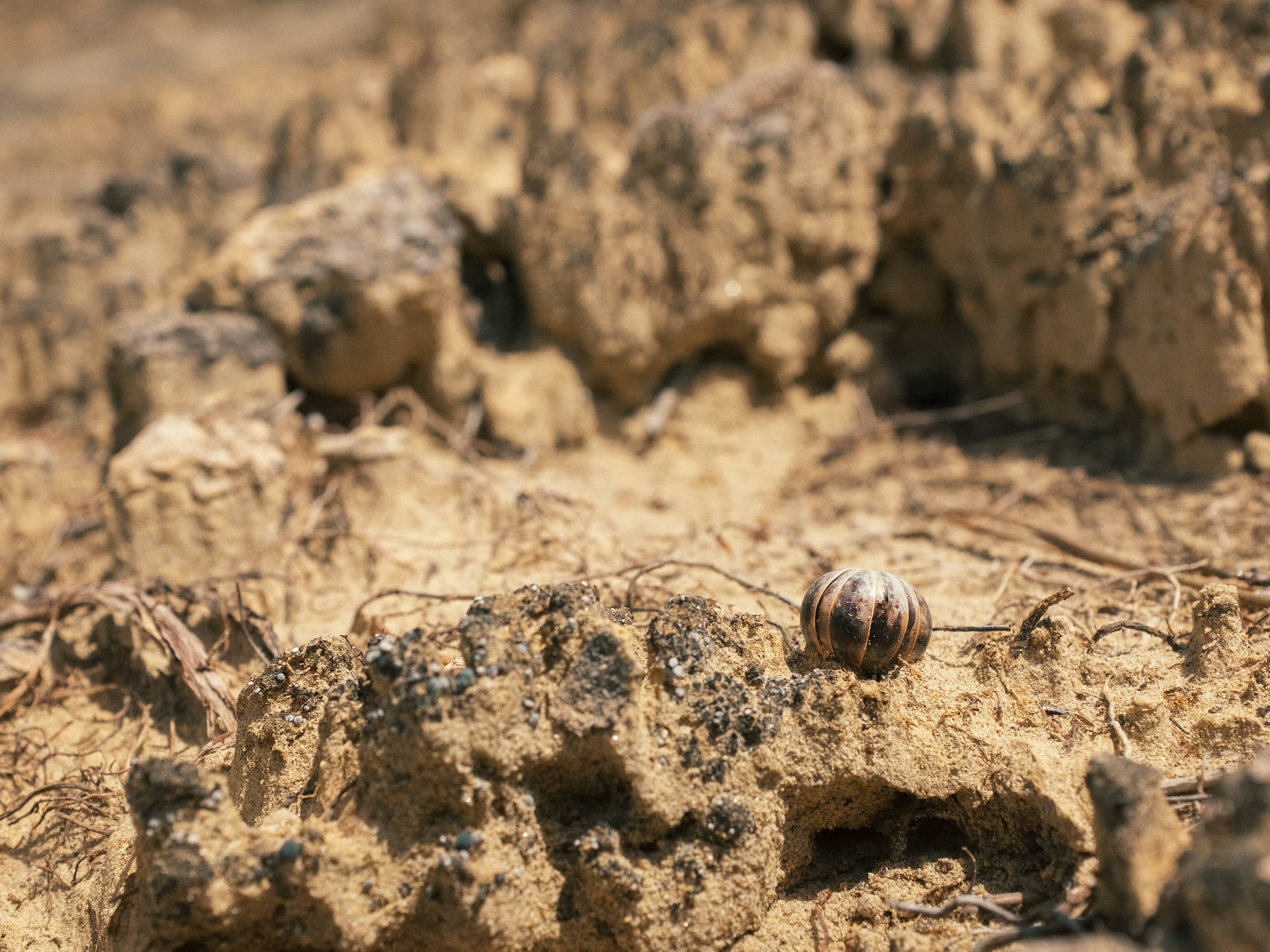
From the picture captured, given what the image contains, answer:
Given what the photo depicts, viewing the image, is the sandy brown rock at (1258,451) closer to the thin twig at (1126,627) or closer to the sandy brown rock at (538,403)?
the thin twig at (1126,627)

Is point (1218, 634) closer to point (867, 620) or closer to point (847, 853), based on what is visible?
point (867, 620)

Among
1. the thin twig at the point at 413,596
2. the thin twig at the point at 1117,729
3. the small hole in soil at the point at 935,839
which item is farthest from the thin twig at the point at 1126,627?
the thin twig at the point at 413,596

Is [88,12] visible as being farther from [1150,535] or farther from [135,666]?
[1150,535]

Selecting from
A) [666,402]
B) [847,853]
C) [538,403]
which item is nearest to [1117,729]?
[847,853]

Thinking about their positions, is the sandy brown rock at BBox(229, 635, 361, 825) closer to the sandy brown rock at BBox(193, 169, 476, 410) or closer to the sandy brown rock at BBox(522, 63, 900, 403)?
the sandy brown rock at BBox(193, 169, 476, 410)

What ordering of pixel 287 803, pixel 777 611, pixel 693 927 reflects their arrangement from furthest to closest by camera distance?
pixel 777 611, pixel 287 803, pixel 693 927

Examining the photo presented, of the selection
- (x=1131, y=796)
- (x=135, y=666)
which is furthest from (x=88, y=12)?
(x=1131, y=796)

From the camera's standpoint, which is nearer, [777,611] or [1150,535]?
[777,611]
